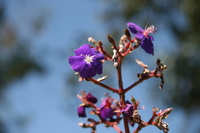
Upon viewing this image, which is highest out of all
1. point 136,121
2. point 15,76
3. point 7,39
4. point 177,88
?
point 7,39

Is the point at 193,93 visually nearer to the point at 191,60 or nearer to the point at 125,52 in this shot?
the point at 191,60

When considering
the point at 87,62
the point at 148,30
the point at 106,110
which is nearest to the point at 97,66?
the point at 87,62

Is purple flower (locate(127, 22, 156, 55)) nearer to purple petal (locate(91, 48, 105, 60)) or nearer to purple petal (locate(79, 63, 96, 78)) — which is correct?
purple petal (locate(91, 48, 105, 60))

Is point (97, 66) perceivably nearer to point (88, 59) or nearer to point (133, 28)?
point (88, 59)

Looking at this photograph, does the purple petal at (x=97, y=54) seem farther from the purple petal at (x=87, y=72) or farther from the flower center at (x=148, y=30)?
the flower center at (x=148, y=30)

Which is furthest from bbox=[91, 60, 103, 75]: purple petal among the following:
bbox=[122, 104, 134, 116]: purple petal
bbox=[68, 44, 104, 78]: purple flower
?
bbox=[122, 104, 134, 116]: purple petal

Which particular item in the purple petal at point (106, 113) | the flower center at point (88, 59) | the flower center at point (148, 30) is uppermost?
the flower center at point (148, 30)

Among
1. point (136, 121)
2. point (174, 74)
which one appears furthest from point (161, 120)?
point (174, 74)

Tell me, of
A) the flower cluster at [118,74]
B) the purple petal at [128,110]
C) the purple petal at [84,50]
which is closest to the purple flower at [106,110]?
the flower cluster at [118,74]
